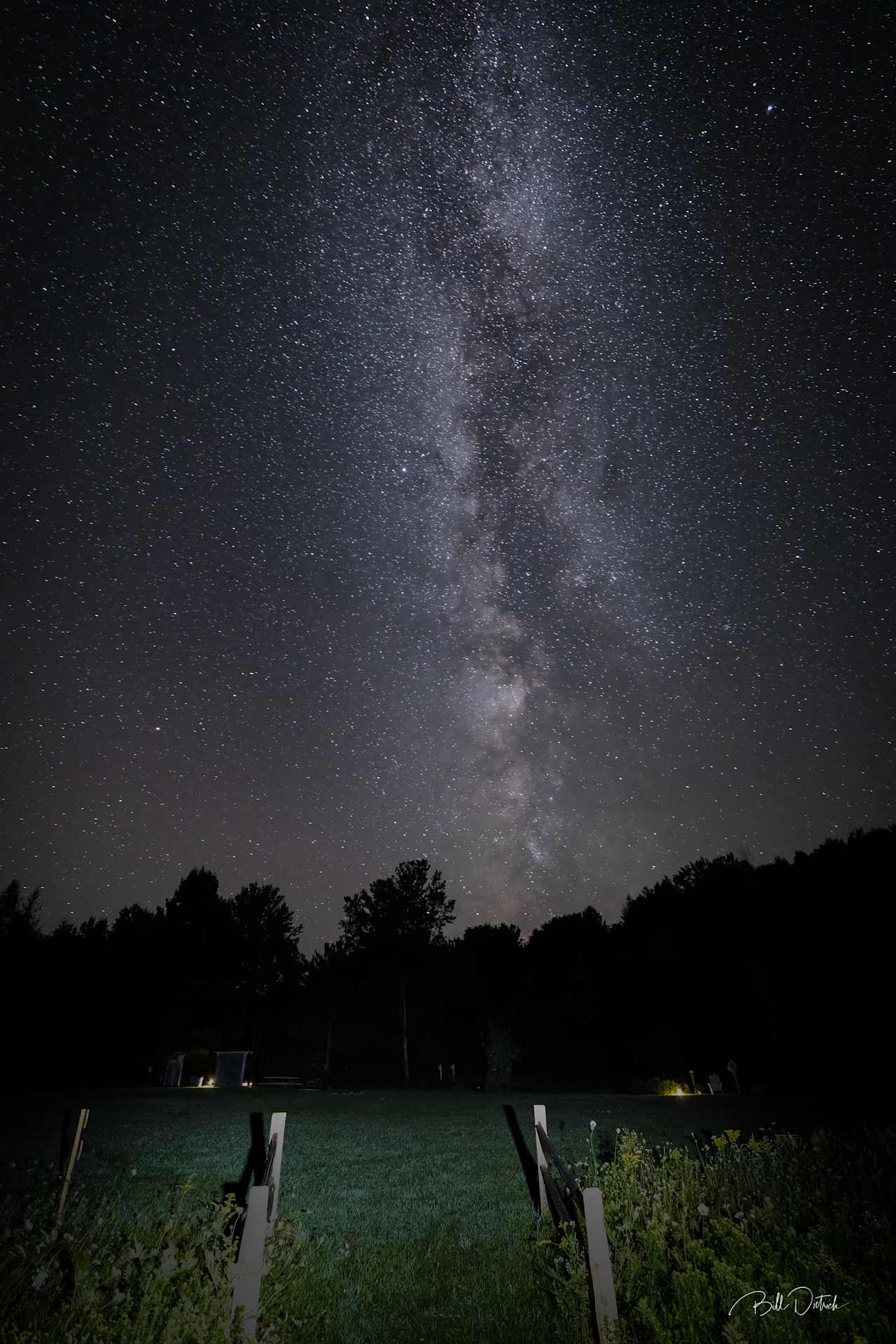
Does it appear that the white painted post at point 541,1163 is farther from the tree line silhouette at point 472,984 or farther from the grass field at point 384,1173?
the tree line silhouette at point 472,984

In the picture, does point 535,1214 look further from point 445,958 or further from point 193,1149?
point 445,958

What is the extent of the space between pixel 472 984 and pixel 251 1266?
4998 cm

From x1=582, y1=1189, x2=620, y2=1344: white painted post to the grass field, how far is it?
805mm

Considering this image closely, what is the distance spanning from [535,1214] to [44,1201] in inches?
222

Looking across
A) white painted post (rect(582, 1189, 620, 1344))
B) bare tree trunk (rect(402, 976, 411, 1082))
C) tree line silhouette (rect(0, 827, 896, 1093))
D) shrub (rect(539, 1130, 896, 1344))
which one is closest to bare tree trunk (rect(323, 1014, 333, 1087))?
tree line silhouette (rect(0, 827, 896, 1093))

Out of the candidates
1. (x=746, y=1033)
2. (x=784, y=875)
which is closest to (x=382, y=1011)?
(x=746, y=1033)

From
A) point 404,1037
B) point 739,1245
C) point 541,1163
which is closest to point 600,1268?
point 739,1245

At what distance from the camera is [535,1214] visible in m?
8.20
